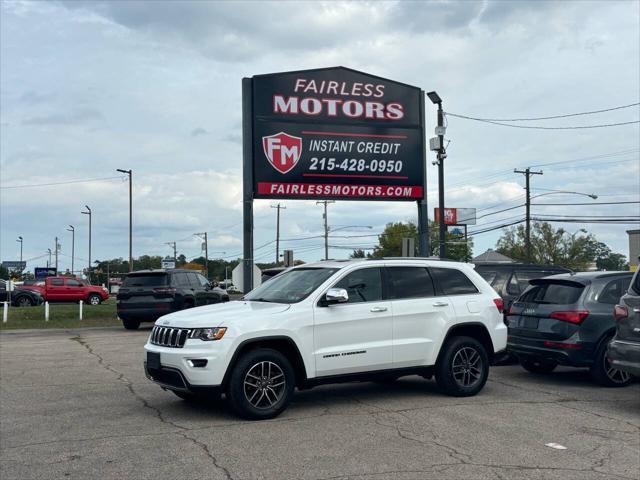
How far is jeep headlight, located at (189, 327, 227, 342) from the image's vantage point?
737 centimetres

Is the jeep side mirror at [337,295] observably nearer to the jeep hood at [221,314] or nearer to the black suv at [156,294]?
the jeep hood at [221,314]

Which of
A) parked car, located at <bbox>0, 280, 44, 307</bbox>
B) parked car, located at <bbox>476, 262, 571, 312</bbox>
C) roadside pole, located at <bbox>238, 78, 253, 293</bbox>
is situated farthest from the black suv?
parked car, located at <bbox>0, 280, 44, 307</bbox>

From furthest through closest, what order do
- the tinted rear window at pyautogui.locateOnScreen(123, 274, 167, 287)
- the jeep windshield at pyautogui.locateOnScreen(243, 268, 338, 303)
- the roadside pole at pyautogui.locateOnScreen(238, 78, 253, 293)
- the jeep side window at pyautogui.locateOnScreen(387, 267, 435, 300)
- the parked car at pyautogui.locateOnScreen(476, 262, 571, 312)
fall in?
the roadside pole at pyautogui.locateOnScreen(238, 78, 253, 293)
the tinted rear window at pyautogui.locateOnScreen(123, 274, 167, 287)
the parked car at pyautogui.locateOnScreen(476, 262, 571, 312)
the jeep side window at pyautogui.locateOnScreen(387, 267, 435, 300)
the jeep windshield at pyautogui.locateOnScreen(243, 268, 338, 303)

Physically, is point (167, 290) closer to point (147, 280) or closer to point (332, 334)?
point (147, 280)

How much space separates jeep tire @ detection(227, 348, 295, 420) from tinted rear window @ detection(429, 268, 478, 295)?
250cm

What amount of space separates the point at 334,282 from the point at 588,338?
392 centimetres

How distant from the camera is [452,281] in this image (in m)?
9.30

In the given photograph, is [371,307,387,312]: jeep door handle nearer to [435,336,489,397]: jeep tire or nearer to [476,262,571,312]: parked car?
[435,336,489,397]: jeep tire

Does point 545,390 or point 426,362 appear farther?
point 545,390

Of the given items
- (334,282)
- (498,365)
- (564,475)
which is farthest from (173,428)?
(498,365)

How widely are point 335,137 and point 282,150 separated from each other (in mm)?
1831

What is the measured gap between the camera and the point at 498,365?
12.3m

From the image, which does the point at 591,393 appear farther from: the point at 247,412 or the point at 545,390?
the point at 247,412

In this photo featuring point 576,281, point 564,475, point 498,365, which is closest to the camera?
point 564,475
